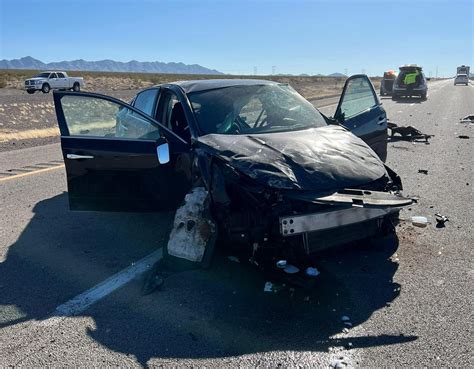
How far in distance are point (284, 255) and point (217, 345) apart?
3.43 ft

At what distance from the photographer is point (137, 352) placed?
9.39 ft

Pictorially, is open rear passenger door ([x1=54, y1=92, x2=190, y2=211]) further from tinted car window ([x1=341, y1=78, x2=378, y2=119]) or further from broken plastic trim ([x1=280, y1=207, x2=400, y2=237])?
tinted car window ([x1=341, y1=78, x2=378, y2=119])

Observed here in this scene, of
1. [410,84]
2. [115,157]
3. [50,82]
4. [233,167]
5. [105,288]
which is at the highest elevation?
[233,167]

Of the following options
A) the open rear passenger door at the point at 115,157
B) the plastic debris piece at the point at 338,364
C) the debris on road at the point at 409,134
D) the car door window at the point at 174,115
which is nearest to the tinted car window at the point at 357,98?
the car door window at the point at 174,115

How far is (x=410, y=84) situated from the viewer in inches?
1138

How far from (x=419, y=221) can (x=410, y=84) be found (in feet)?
86.5

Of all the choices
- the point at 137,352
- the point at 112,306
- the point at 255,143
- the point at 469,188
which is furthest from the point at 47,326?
the point at 469,188

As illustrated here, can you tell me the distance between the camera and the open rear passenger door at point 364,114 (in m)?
5.86

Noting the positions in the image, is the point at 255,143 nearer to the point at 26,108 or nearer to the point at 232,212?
the point at 232,212

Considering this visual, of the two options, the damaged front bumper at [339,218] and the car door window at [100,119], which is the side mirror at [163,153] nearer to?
the car door window at [100,119]

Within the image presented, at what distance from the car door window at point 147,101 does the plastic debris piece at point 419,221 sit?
A: 10.5 feet

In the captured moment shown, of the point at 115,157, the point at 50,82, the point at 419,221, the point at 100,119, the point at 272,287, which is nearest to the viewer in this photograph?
the point at 272,287

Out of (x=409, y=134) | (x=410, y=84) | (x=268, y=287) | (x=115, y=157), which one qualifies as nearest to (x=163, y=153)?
(x=115, y=157)

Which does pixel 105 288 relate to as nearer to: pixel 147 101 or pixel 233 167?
pixel 233 167
